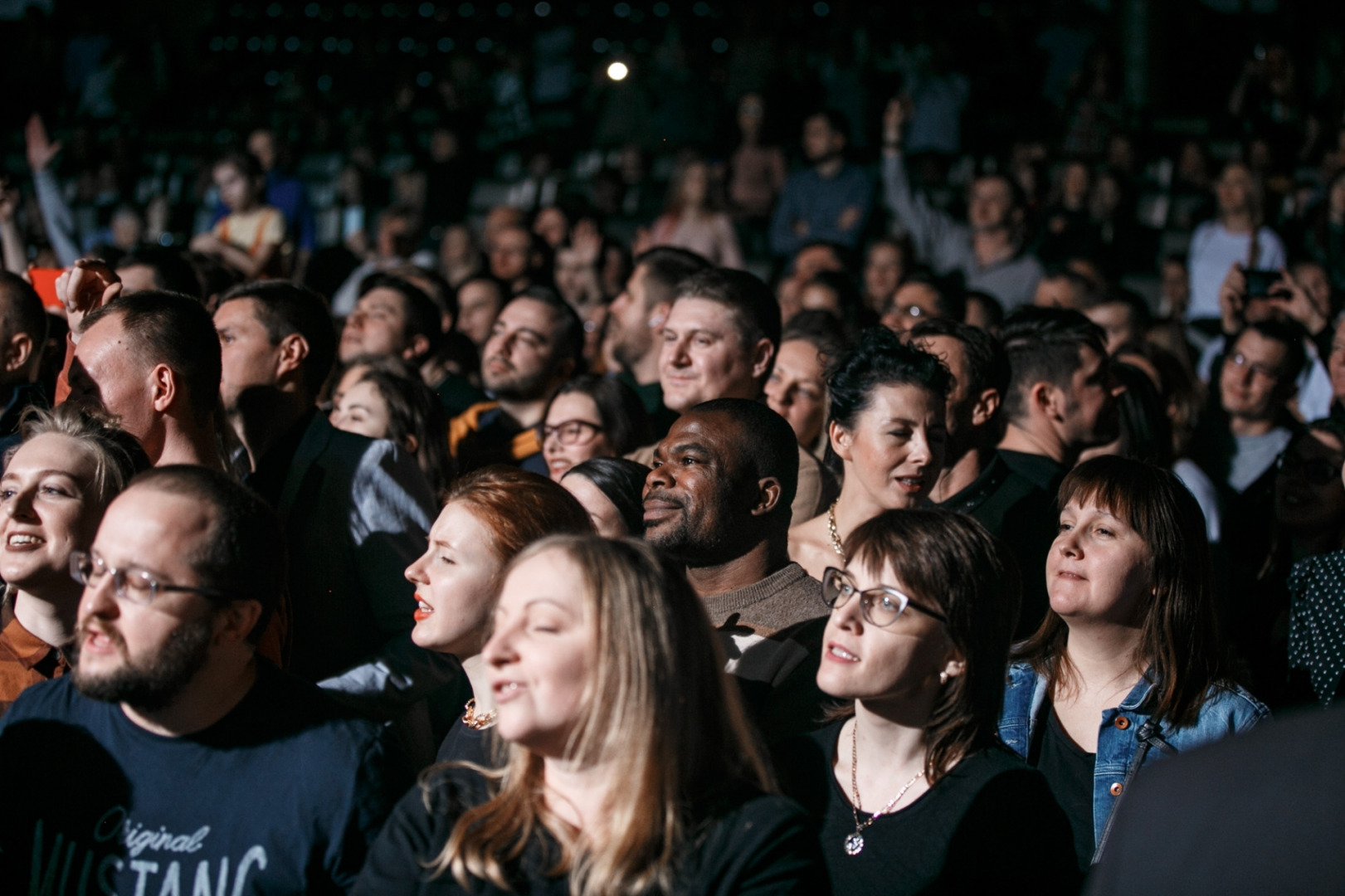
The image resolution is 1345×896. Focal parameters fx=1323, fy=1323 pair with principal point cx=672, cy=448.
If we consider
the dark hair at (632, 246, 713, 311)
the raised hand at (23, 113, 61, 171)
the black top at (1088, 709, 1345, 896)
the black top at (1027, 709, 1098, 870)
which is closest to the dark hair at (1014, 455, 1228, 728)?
the black top at (1027, 709, 1098, 870)

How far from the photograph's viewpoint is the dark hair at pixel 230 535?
2266mm

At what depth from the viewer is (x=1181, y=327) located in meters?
7.03

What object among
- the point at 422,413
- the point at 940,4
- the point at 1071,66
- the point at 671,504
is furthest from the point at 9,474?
the point at 940,4

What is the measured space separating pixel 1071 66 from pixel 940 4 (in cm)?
190

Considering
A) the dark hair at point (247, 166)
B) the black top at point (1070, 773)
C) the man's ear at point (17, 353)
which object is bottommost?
the black top at point (1070, 773)

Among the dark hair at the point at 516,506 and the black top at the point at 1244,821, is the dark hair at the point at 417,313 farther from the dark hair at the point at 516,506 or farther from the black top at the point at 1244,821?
the black top at the point at 1244,821

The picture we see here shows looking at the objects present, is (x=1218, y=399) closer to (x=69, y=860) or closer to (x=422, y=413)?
(x=422, y=413)

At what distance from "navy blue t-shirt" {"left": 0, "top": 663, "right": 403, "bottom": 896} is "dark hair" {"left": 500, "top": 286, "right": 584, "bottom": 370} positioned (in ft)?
10.6

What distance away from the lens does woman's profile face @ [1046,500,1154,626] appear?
2.83 meters

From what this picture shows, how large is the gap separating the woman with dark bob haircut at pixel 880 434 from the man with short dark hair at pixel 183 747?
5.57 feet

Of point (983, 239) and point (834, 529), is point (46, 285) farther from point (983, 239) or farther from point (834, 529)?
point (983, 239)

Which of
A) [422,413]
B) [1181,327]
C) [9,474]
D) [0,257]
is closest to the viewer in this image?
[9,474]

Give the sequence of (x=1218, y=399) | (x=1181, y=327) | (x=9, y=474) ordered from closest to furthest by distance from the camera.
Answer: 1. (x=9, y=474)
2. (x=1218, y=399)
3. (x=1181, y=327)

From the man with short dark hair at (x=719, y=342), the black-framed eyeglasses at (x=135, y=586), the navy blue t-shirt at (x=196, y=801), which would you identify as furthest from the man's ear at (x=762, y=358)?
the black-framed eyeglasses at (x=135, y=586)
